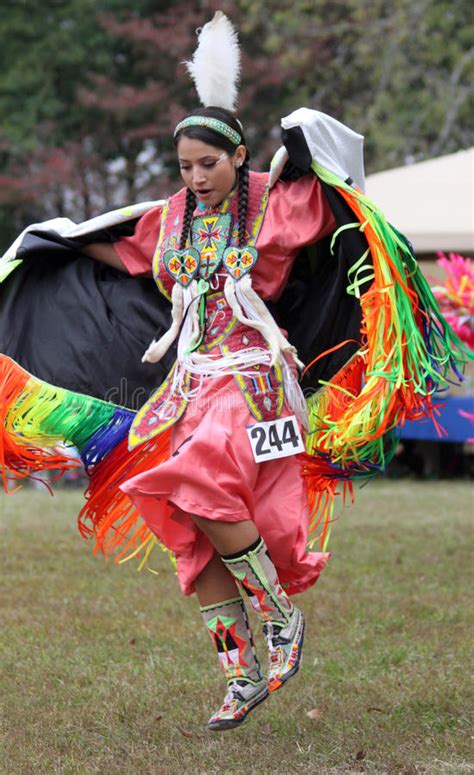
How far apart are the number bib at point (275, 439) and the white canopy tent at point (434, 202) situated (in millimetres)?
6040

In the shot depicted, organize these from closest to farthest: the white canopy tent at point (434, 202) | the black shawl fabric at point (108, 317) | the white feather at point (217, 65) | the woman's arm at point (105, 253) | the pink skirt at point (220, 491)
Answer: the pink skirt at point (220, 491) < the white feather at point (217, 65) < the black shawl fabric at point (108, 317) < the woman's arm at point (105, 253) < the white canopy tent at point (434, 202)

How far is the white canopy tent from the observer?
9523 mm

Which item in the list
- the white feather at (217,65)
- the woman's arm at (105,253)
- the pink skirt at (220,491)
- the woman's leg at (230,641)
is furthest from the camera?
the woman's arm at (105,253)

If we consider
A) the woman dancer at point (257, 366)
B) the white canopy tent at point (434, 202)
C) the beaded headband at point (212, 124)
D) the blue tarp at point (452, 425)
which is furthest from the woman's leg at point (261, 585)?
the blue tarp at point (452, 425)

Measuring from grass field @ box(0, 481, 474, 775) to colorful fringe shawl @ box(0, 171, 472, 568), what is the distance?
0.58 m

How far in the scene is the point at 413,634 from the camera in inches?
199

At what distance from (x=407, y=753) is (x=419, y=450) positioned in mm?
8224

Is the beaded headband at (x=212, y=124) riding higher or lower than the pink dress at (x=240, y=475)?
higher

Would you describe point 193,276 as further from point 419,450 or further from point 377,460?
point 419,450

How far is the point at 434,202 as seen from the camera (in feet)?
31.9

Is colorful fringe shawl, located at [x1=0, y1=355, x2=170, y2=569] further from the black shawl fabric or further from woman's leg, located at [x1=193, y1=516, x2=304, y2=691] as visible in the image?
woman's leg, located at [x1=193, y1=516, x2=304, y2=691]

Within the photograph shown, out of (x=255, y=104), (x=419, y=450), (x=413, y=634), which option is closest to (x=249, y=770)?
(x=413, y=634)

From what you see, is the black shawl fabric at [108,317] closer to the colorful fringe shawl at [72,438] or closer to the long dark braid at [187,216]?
the colorful fringe shawl at [72,438]

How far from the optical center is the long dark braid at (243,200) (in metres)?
3.71
